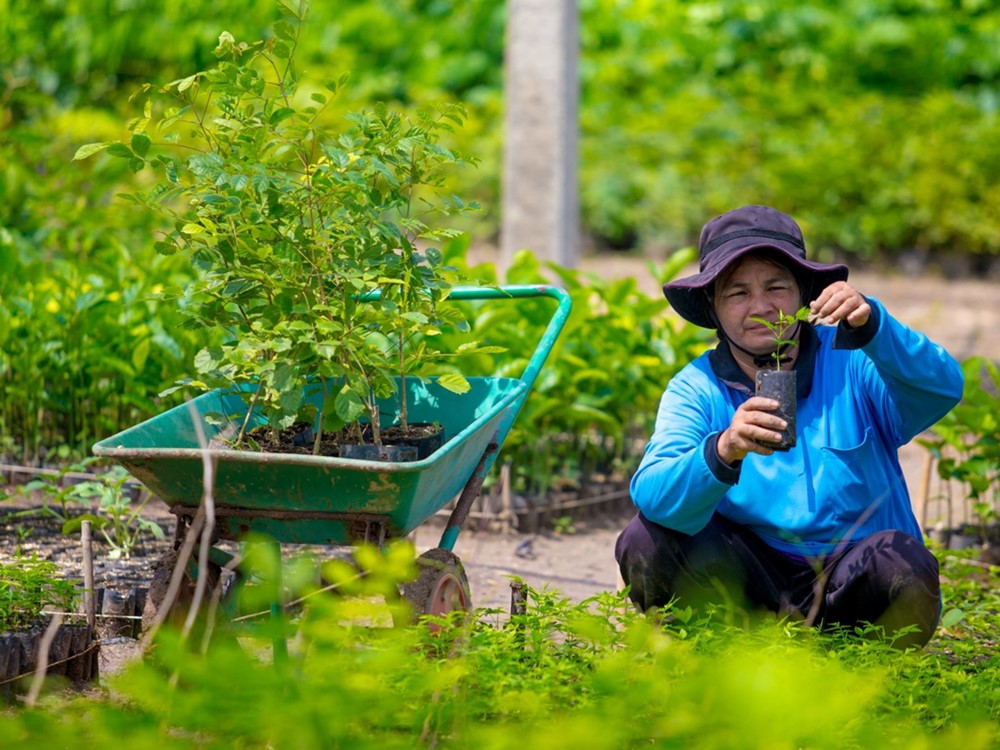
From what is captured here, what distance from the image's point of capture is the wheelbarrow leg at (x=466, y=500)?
293cm

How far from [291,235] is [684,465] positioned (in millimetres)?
949

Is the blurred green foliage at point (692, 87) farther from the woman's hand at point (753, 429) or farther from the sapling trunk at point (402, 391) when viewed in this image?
the woman's hand at point (753, 429)

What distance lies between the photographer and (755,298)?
9.75ft

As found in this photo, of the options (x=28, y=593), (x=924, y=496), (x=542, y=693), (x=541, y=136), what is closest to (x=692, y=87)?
(x=541, y=136)

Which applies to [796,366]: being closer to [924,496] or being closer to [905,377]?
[905,377]

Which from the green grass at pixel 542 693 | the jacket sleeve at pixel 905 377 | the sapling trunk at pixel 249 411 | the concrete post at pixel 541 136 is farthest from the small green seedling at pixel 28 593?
the concrete post at pixel 541 136

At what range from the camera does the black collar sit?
3.01m

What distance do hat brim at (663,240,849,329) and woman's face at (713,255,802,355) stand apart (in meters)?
0.03

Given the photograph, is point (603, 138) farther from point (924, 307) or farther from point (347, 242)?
point (347, 242)

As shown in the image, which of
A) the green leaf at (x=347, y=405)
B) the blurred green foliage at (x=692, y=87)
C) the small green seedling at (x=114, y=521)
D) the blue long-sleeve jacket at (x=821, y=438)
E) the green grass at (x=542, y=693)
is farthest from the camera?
the blurred green foliage at (x=692, y=87)

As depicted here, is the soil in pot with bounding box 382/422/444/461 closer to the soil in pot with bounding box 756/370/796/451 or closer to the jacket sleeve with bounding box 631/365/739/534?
the jacket sleeve with bounding box 631/365/739/534

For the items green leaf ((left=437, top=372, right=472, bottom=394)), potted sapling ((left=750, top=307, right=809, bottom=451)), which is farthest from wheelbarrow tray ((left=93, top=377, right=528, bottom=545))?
potted sapling ((left=750, top=307, right=809, bottom=451))

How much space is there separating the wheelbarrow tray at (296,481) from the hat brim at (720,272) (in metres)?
0.43

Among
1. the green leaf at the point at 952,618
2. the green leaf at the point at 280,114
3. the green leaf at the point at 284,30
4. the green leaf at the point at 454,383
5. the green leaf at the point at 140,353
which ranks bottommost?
the green leaf at the point at 952,618
